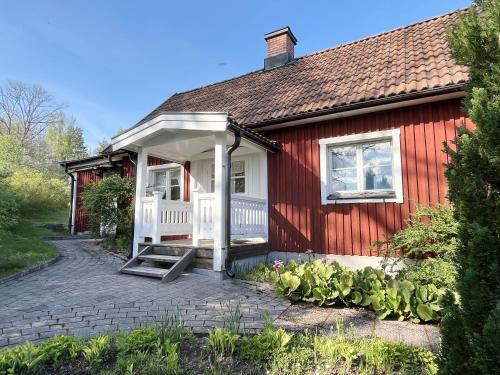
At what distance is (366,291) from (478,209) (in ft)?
8.45

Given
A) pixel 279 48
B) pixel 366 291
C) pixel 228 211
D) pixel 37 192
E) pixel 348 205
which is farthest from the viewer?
pixel 37 192

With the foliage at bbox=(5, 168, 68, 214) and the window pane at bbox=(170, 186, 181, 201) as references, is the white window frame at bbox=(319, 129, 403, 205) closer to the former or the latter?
the window pane at bbox=(170, 186, 181, 201)

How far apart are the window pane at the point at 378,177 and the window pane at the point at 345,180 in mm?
235

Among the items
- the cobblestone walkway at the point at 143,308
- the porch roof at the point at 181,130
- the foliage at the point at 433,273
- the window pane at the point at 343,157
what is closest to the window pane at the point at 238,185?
the porch roof at the point at 181,130

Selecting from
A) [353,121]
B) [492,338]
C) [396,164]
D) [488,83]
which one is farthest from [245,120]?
[492,338]

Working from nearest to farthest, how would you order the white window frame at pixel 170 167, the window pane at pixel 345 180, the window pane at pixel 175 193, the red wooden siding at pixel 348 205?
the red wooden siding at pixel 348 205 → the window pane at pixel 345 180 → the white window frame at pixel 170 167 → the window pane at pixel 175 193

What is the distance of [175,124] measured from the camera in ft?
19.8

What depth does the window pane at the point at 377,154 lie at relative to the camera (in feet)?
19.9

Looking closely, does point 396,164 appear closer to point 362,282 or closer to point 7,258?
point 362,282

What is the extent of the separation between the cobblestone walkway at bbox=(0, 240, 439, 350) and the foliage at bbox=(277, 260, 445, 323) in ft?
0.45

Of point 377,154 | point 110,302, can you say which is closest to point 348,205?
point 377,154

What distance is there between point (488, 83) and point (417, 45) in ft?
22.1

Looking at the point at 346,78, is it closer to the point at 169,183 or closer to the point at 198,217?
the point at 198,217

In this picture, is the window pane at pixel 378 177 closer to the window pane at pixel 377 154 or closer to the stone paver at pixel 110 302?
the window pane at pixel 377 154
